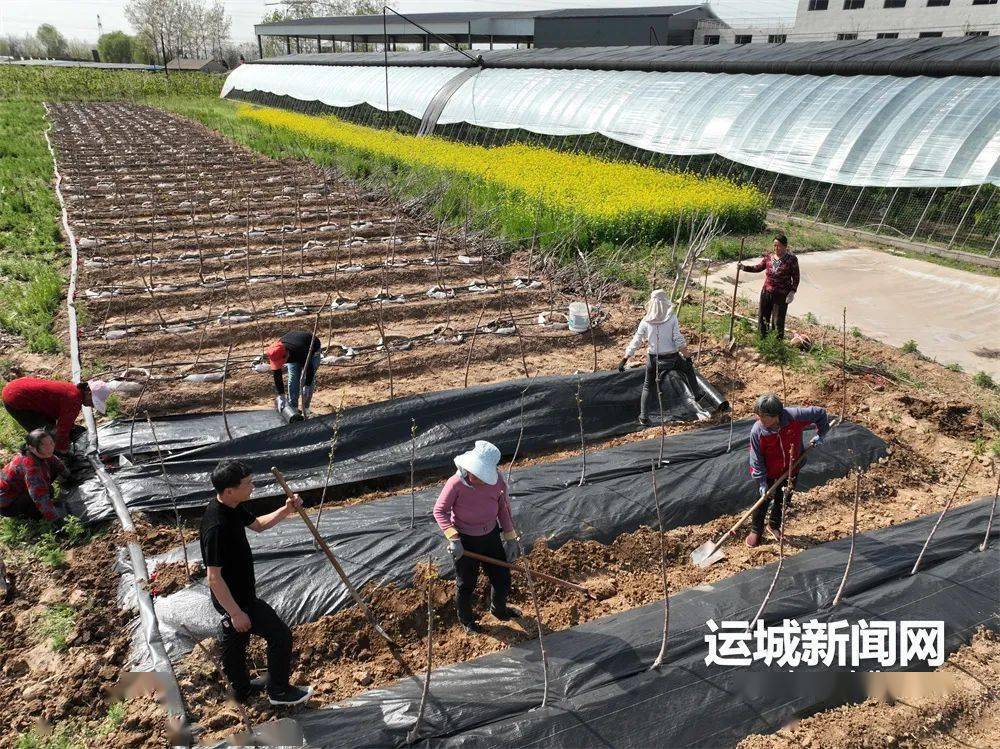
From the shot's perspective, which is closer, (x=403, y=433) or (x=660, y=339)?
(x=403, y=433)

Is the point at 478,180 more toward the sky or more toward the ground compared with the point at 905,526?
more toward the sky

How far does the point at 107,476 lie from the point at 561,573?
314cm

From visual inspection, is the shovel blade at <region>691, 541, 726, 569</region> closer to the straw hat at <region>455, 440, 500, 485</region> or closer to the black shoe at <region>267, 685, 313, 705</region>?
the straw hat at <region>455, 440, 500, 485</region>

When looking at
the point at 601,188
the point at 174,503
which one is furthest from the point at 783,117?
the point at 174,503

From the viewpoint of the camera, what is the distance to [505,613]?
12.4ft

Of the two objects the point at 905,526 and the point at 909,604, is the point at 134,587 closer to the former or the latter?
the point at 909,604

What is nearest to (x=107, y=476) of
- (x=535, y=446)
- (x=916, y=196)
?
(x=535, y=446)

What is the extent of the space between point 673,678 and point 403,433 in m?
2.90

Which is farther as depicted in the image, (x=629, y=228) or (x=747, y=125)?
(x=747, y=125)

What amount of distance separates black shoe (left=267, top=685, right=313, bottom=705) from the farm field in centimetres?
→ 8

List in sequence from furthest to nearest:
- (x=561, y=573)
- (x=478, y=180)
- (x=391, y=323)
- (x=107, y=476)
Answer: (x=478, y=180) < (x=391, y=323) < (x=107, y=476) < (x=561, y=573)

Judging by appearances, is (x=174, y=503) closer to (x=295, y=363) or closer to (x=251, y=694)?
(x=295, y=363)

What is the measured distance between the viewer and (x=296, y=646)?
11.7ft

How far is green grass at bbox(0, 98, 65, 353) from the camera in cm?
745
